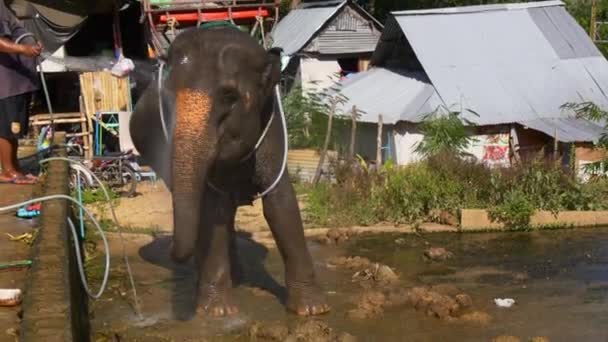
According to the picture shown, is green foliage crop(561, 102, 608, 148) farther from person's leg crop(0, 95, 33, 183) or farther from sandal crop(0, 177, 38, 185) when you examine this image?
person's leg crop(0, 95, 33, 183)

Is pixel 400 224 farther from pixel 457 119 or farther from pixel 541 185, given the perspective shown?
pixel 457 119

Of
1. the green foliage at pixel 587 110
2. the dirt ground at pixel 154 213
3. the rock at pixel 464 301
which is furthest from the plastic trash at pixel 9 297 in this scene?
the green foliage at pixel 587 110

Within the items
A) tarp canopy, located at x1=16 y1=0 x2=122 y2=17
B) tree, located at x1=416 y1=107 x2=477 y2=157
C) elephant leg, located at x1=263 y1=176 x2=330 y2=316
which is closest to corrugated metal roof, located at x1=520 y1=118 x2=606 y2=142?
tree, located at x1=416 y1=107 x2=477 y2=157

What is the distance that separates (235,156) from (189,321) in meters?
1.61

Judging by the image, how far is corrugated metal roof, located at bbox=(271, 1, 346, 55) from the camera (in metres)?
23.5

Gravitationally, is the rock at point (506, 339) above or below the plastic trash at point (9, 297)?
below

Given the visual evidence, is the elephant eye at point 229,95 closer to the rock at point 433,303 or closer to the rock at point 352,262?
the rock at point 433,303

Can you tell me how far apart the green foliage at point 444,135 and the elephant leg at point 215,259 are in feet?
25.6

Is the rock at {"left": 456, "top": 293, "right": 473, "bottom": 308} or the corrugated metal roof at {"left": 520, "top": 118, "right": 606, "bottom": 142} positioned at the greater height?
the corrugated metal roof at {"left": 520, "top": 118, "right": 606, "bottom": 142}

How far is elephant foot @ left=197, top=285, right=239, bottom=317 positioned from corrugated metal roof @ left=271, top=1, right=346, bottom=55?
1631 cm

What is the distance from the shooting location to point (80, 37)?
18344 millimetres

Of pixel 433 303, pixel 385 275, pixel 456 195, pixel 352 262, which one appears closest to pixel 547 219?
pixel 456 195

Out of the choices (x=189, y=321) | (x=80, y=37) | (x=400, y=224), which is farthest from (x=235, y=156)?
(x=80, y=37)

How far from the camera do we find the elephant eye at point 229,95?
5465 mm
